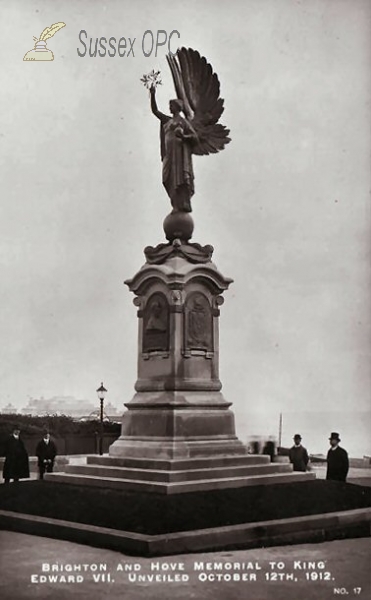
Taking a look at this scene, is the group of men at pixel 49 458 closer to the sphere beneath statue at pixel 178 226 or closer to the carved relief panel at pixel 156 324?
the carved relief panel at pixel 156 324

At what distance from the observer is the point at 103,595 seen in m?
7.49

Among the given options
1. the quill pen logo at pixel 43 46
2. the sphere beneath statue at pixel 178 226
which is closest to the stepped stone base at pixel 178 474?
the sphere beneath statue at pixel 178 226

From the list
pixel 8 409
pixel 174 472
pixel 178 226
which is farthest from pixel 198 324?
pixel 8 409

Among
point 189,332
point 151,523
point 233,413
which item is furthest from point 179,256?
point 151,523

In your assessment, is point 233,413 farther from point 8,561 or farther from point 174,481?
point 8,561

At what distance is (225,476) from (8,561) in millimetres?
4852

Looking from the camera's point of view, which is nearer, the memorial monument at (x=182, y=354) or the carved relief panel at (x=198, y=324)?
the memorial monument at (x=182, y=354)

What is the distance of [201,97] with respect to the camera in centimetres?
1545

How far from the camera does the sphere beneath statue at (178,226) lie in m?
14.8

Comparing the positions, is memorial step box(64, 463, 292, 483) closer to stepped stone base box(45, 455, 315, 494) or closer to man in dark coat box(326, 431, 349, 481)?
stepped stone base box(45, 455, 315, 494)

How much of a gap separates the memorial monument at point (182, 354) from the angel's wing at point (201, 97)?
2cm

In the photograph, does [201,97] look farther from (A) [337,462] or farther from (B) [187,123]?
(A) [337,462]

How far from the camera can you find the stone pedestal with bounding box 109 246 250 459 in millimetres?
13344

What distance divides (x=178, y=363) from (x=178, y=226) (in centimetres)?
278
